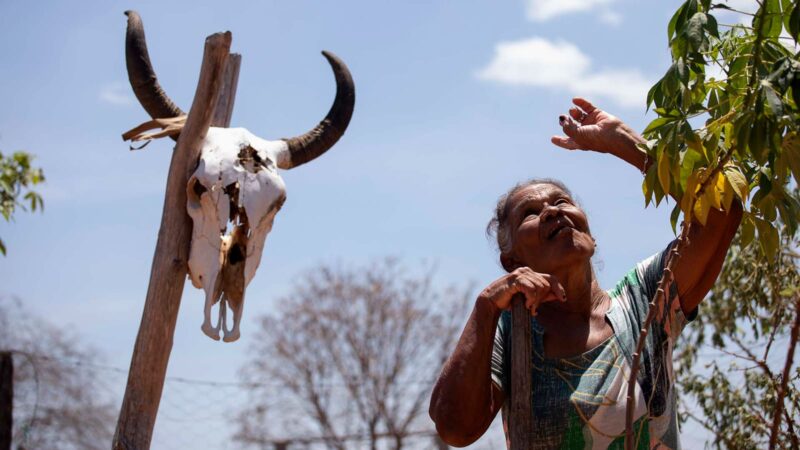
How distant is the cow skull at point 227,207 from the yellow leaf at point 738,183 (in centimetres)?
220

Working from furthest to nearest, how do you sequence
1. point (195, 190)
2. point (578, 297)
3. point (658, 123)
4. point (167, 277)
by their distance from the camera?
point (195, 190) < point (167, 277) < point (578, 297) < point (658, 123)

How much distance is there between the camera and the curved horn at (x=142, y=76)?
A: 4.58m

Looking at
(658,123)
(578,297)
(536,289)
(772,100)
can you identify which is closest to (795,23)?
(772,100)

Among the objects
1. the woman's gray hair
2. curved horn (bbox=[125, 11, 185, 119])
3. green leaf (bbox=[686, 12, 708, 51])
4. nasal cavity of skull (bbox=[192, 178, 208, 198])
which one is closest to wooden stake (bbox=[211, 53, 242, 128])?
curved horn (bbox=[125, 11, 185, 119])

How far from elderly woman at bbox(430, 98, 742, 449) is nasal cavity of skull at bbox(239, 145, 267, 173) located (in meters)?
1.56

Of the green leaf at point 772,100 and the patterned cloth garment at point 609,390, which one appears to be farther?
the patterned cloth garment at point 609,390

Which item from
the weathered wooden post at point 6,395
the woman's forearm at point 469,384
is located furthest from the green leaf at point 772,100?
the weathered wooden post at point 6,395

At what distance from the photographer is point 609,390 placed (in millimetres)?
2779

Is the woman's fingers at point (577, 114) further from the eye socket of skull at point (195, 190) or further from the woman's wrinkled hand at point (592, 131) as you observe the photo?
the eye socket of skull at point (195, 190)

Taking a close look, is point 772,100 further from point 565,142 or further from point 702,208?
point 565,142

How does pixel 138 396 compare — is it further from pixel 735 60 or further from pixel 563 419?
pixel 735 60

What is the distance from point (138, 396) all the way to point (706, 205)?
2353 mm

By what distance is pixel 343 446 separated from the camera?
672 inches

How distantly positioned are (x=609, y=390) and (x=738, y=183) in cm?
61
